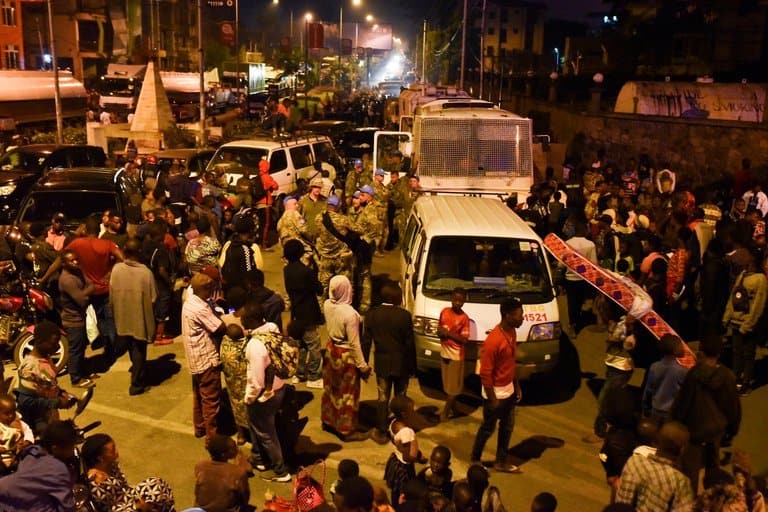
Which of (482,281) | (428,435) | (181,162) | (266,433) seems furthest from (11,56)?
(266,433)

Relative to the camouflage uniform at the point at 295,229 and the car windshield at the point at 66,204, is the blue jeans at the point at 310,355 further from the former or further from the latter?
the car windshield at the point at 66,204

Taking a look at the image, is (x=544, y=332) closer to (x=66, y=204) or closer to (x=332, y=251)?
(x=332, y=251)

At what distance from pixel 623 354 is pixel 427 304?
7.06 ft

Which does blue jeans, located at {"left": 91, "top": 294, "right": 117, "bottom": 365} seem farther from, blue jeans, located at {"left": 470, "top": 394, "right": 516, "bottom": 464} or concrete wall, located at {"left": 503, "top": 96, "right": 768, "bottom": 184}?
concrete wall, located at {"left": 503, "top": 96, "right": 768, "bottom": 184}

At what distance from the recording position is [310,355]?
882 centimetres

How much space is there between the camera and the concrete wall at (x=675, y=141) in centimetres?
1656

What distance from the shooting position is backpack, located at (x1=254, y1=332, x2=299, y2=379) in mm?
6312

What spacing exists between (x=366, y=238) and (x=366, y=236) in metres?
0.03

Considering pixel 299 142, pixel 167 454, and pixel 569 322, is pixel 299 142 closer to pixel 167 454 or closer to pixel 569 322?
pixel 569 322

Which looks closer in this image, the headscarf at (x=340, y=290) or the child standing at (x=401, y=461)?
the child standing at (x=401, y=461)

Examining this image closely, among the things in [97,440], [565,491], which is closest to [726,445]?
[565,491]

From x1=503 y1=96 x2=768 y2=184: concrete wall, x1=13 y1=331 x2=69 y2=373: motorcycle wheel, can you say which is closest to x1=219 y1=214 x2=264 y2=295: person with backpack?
x1=13 y1=331 x2=69 y2=373: motorcycle wheel

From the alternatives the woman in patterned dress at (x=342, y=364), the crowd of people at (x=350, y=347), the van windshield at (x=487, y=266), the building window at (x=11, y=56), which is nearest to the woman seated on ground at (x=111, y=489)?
the crowd of people at (x=350, y=347)

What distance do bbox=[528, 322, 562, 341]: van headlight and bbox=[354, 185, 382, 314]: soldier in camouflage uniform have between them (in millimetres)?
3351
